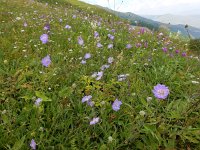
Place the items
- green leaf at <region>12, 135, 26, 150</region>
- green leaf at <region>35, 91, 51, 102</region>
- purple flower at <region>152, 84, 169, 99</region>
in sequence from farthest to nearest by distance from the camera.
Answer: green leaf at <region>35, 91, 51, 102</region>
purple flower at <region>152, 84, 169, 99</region>
green leaf at <region>12, 135, 26, 150</region>

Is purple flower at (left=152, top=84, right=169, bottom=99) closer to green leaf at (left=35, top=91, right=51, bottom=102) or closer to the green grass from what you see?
the green grass

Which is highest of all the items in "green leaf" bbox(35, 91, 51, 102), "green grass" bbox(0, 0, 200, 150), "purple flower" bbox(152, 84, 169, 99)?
"purple flower" bbox(152, 84, 169, 99)

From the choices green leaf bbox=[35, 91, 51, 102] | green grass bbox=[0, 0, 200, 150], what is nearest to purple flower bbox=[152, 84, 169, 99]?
green grass bbox=[0, 0, 200, 150]

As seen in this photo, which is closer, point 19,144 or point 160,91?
point 19,144

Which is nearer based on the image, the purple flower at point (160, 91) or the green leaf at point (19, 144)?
the green leaf at point (19, 144)

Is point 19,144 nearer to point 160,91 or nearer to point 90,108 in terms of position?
point 90,108

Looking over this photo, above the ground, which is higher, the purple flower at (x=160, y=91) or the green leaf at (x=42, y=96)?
the purple flower at (x=160, y=91)

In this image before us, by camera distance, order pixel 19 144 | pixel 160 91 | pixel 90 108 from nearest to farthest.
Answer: pixel 19 144 → pixel 160 91 → pixel 90 108

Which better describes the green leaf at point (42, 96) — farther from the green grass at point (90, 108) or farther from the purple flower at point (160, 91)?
the purple flower at point (160, 91)

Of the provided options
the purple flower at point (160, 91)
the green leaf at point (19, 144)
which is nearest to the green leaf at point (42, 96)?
the green leaf at point (19, 144)

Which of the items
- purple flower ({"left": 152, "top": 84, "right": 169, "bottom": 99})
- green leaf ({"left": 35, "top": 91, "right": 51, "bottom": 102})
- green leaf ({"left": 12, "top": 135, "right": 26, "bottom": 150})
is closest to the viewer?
green leaf ({"left": 12, "top": 135, "right": 26, "bottom": 150})

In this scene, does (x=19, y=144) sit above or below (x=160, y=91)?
below

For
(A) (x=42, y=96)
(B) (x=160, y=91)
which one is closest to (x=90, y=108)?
(A) (x=42, y=96)

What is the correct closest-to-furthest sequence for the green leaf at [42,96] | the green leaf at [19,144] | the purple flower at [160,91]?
the green leaf at [19,144], the purple flower at [160,91], the green leaf at [42,96]
